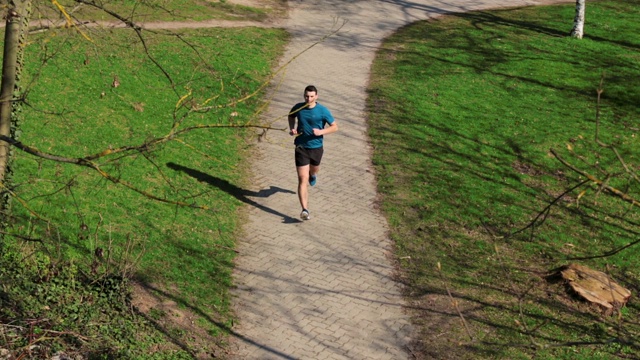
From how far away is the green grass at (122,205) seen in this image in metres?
9.98

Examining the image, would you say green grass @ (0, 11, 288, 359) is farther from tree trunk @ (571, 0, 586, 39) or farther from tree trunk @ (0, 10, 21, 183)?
tree trunk @ (571, 0, 586, 39)

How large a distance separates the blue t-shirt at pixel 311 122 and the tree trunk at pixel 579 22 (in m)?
13.4

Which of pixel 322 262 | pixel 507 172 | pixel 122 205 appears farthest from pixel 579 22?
pixel 122 205

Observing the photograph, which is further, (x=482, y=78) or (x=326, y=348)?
(x=482, y=78)

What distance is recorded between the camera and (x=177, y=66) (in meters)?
19.4

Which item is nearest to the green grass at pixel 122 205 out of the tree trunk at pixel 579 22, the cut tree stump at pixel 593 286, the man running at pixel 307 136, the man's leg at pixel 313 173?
the man running at pixel 307 136

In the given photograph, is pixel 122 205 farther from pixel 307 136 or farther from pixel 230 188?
pixel 307 136

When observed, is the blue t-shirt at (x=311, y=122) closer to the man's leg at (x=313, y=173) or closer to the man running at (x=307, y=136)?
the man running at (x=307, y=136)

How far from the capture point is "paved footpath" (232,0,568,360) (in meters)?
10.5

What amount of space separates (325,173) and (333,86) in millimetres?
4950

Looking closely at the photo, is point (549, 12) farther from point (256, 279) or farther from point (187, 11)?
point (256, 279)

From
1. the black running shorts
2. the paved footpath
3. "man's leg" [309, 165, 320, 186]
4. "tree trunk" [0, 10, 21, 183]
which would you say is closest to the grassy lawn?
the paved footpath

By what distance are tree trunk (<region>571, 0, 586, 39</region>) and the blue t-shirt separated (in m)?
Result: 13.4

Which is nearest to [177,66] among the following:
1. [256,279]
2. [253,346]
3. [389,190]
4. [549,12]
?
[389,190]
